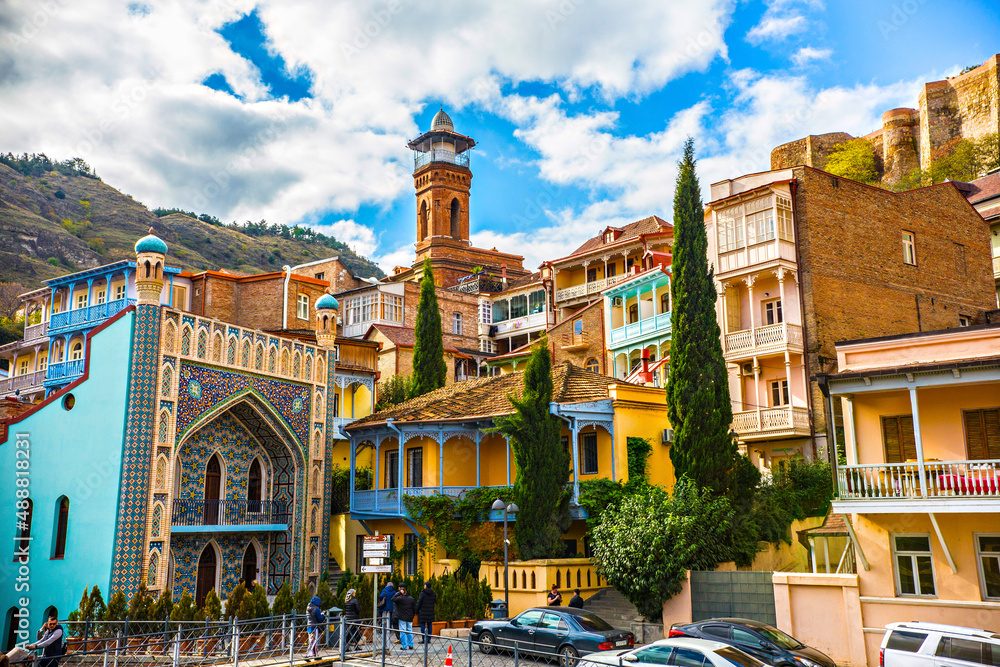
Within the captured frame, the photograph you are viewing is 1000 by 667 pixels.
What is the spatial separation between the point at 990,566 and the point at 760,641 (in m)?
5.31

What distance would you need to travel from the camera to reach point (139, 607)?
22.4 m

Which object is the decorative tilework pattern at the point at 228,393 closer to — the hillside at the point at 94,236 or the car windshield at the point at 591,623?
the car windshield at the point at 591,623

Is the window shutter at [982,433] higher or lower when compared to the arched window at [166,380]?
lower

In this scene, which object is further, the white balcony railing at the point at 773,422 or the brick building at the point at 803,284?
the brick building at the point at 803,284

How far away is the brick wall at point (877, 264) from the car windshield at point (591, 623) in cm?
1470

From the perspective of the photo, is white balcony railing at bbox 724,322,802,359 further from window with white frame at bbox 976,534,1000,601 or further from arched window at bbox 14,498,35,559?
arched window at bbox 14,498,35,559

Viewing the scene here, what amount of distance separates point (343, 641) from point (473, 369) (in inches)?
1440

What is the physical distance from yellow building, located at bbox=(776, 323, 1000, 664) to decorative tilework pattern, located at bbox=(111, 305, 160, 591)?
16.5 m

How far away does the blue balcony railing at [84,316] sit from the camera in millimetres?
40844

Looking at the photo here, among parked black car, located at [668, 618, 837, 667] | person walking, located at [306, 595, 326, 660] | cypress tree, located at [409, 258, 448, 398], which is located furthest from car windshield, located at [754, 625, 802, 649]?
cypress tree, located at [409, 258, 448, 398]

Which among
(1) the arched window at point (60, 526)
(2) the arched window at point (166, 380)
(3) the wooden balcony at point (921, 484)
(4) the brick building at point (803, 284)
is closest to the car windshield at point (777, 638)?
(3) the wooden balcony at point (921, 484)

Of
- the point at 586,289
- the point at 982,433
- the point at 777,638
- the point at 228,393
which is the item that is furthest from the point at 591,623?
the point at 586,289

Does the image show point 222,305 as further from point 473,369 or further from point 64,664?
point 64,664

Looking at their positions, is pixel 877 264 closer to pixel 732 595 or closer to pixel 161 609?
pixel 732 595
